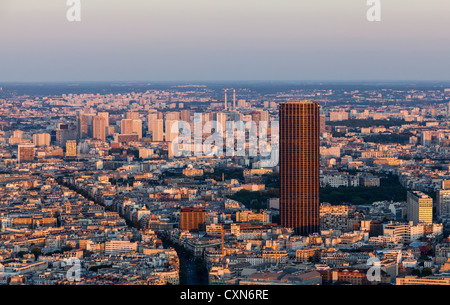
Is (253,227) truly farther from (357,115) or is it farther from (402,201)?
(357,115)

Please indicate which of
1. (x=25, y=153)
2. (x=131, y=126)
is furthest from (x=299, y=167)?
(x=131, y=126)

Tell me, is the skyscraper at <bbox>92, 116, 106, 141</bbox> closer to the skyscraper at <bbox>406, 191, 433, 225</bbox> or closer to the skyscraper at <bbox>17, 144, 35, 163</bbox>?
the skyscraper at <bbox>17, 144, 35, 163</bbox>

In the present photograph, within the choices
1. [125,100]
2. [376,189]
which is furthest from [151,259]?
[125,100]

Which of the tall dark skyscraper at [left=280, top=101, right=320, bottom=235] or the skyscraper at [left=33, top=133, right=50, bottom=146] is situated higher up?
the tall dark skyscraper at [left=280, top=101, right=320, bottom=235]

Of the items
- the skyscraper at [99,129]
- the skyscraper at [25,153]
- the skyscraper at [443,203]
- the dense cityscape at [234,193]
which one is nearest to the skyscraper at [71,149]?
the dense cityscape at [234,193]

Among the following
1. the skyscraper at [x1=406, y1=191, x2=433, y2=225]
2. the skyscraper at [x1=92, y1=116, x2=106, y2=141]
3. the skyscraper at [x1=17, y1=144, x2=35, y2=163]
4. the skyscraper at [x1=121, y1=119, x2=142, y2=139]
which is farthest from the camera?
the skyscraper at [x1=121, y1=119, x2=142, y2=139]

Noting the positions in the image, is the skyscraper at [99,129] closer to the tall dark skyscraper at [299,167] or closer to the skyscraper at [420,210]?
the skyscraper at [420,210]

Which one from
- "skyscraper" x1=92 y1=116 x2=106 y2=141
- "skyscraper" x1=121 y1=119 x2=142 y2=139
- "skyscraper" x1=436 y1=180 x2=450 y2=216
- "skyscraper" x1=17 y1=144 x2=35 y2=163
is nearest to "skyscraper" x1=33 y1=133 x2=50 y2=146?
"skyscraper" x1=92 y1=116 x2=106 y2=141
